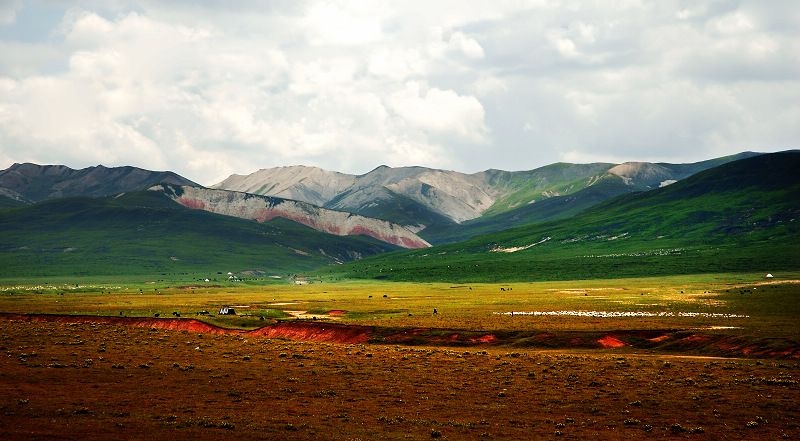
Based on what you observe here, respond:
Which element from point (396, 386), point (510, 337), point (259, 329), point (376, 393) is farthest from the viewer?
point (259, 329)

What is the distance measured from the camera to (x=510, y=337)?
78000mm

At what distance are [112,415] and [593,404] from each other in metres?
31.2

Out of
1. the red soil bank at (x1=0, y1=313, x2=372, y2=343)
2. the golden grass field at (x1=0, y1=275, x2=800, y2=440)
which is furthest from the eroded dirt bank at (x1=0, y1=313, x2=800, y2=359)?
the golden grass field at (x1=0, y1=275, x2=800, y2=440)

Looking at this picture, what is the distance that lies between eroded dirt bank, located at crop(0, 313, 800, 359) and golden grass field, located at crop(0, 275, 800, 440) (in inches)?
20.8

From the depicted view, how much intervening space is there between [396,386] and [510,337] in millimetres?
33252

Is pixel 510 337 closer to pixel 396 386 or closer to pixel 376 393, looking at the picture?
pixel 396 386

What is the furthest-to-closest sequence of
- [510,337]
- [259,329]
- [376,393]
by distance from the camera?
[259,329] → [510,337] → [376,393]

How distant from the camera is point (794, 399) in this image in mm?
42031

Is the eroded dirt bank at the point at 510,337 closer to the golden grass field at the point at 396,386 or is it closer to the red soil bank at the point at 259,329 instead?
the red soil bank at the point at 259,329

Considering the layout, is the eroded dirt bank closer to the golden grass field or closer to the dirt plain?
the golden grass field

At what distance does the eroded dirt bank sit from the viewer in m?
66.1

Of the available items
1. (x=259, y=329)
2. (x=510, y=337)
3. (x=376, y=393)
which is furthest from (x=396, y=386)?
(x=259, y=329)

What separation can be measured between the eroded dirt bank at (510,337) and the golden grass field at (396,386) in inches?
20.8

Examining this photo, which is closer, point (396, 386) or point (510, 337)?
point (396, 386)
